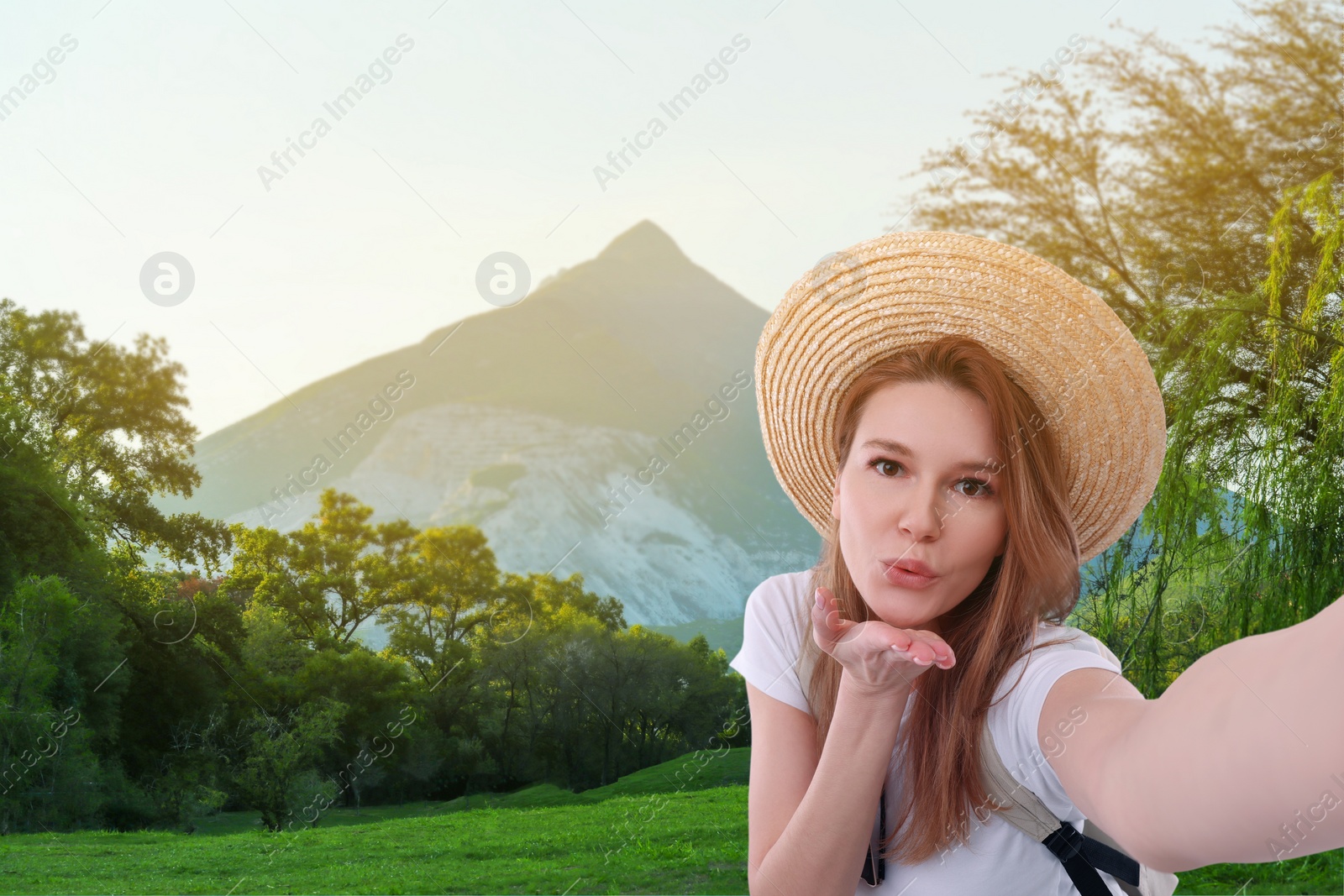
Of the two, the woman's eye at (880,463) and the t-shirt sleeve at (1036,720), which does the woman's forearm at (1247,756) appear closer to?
the t-shirt sleeve at (1036,720)

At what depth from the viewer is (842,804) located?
87cm

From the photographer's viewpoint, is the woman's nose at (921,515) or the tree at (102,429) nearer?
the woman's nose at (921,515)

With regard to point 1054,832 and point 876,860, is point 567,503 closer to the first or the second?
point 876,860

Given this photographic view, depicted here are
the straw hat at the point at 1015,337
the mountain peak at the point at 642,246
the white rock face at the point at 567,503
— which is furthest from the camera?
the mountain peak at the point at 642,246

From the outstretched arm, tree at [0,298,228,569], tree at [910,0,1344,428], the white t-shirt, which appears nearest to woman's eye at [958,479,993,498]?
the white t-shirt

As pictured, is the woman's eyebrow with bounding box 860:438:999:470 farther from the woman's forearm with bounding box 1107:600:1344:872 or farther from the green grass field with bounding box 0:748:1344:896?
the green grass field with bounding box 0:748:1344:896

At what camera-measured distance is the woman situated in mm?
854

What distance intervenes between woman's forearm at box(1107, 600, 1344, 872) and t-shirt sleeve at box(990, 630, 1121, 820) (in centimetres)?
39

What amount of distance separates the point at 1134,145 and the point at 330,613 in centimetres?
687

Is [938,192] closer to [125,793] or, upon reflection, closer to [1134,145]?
[1134,145]

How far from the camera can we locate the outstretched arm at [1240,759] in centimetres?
33

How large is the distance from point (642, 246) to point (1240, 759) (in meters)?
13.3

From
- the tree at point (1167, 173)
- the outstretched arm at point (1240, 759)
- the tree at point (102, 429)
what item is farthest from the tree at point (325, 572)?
the outstretched arm at point (1240, 759)

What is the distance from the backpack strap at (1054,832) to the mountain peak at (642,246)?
1237cm
